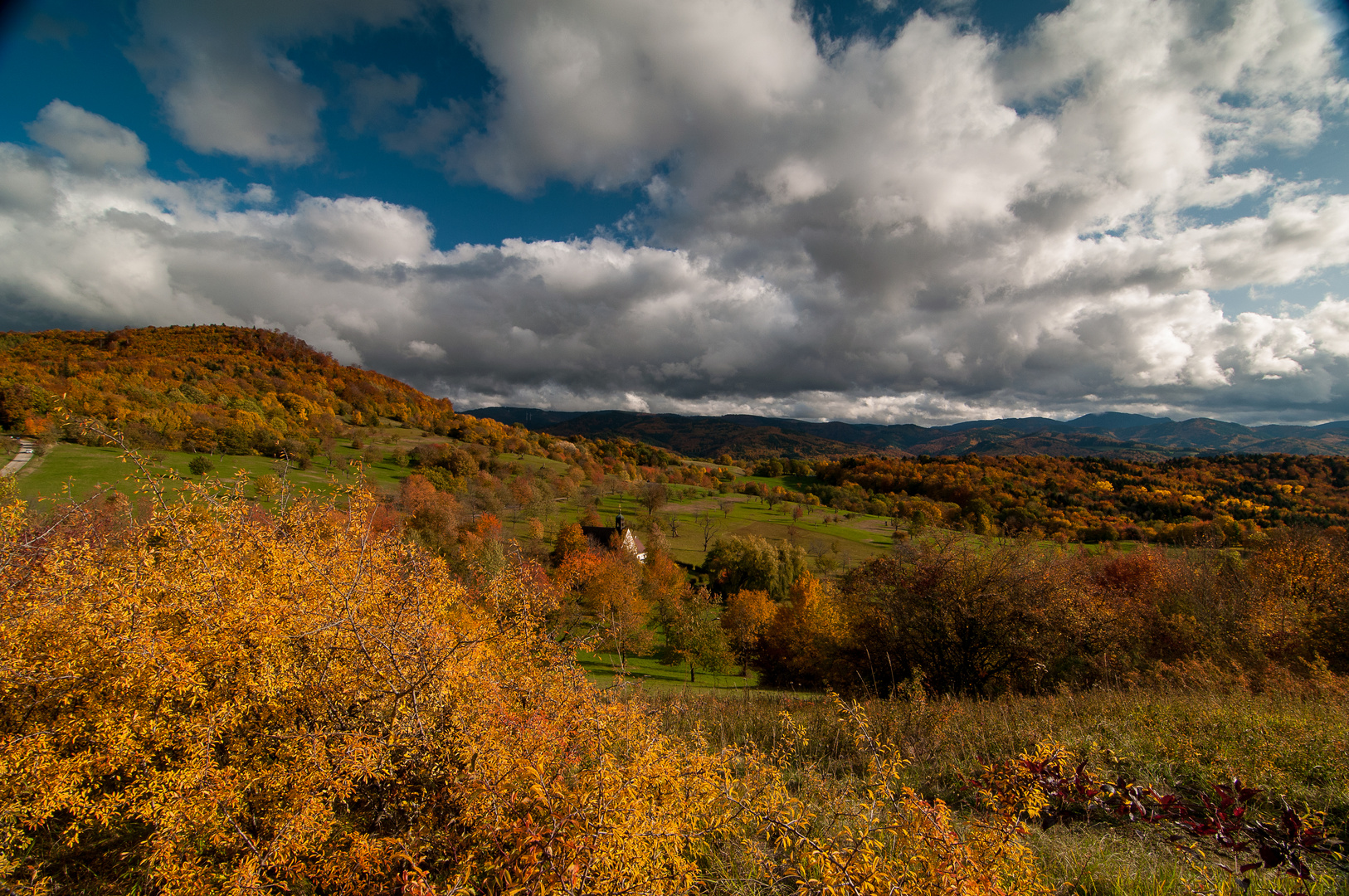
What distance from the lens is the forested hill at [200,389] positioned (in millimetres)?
47250

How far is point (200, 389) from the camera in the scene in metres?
73.2

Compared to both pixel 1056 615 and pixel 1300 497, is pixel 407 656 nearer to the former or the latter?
pixel 1056 615

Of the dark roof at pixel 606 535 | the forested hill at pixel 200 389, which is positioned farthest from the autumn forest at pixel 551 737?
the dark roof at pixel 606 535

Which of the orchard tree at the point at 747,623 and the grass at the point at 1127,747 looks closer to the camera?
the grass at the point at 1127,747

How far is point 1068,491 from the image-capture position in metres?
97.9

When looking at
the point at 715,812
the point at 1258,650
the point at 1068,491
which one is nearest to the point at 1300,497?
the point at 1068,491

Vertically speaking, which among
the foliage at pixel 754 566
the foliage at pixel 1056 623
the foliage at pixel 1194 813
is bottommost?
the foliage at pixel 754 566

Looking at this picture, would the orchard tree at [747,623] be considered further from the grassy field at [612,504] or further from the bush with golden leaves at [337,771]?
the bush with golden leaves at [337,771]

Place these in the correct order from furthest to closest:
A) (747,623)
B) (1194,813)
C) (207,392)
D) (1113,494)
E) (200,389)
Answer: (1113,494) → (207,392) → (200,389) → (747,623) → (1194,813)

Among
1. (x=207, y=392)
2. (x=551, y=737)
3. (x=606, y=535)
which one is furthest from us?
(x=207, y=392)

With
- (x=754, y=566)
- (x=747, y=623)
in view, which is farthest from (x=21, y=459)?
(x=754, y=566)

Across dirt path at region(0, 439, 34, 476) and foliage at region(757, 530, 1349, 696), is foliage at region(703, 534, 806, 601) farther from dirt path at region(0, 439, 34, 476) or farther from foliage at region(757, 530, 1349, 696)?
dirt path at region(0, 439, 34, 476)

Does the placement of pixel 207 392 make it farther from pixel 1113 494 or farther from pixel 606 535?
pixel 1113 494

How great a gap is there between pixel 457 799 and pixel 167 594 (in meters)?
5.06
